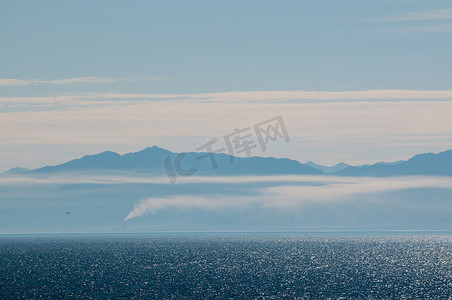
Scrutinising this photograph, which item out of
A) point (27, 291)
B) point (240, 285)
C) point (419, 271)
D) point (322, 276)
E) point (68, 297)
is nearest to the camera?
point (68, 297)

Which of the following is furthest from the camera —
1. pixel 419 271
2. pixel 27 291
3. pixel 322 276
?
pixel 419 271

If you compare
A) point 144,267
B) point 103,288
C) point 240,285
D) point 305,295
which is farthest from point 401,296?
point 144,267

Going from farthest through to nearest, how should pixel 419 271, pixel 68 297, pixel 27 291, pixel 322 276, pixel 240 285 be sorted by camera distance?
pixel 419 271
pixel 322 276
pixel 240 285
pixel 27 291
pixel 68 297

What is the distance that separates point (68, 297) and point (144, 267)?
77.2 meters

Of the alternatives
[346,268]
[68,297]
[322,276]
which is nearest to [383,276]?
[322,276]

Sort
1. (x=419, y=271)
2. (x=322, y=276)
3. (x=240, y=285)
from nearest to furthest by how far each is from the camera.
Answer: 1. (x=240, y=285)
2. (x=322, y=276)
3. (x=419, y=271)

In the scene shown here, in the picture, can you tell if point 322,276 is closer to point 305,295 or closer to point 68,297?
point 305,295

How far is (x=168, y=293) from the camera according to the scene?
126 metres

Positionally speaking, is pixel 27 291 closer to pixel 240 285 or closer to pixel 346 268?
pixel 240 285

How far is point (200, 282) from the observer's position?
146375 millimetres

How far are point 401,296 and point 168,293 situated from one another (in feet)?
137

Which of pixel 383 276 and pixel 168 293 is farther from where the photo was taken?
pixel 383 276

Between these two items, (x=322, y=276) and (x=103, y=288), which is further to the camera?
(x=322, y=276)

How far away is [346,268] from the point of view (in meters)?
193
